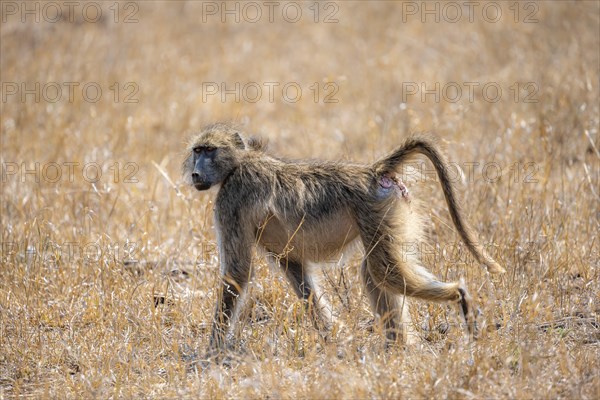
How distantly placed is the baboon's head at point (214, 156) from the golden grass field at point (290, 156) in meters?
0.43

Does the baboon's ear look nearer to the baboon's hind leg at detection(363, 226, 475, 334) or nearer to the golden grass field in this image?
the golden grass field

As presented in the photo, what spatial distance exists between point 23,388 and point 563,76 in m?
4.80

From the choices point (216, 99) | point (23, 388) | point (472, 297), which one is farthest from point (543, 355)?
point (216, 99)

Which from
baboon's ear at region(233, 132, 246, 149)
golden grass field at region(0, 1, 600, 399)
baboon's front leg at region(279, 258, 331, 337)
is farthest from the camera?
baboon's ear at region(233, 132, 246, 149)

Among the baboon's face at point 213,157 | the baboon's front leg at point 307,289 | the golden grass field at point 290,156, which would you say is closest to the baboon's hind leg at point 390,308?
the golden grass field at point 290,156

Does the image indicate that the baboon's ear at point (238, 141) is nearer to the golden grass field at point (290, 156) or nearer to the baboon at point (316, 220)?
the baboon at point (316, 220)

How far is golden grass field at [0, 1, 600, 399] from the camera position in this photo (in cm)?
319

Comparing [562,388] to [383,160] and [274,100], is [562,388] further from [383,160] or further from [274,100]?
[274,100]

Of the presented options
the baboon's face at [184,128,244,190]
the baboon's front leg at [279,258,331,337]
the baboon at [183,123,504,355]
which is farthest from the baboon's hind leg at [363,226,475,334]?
the baboon's face at [184,128,244,190]

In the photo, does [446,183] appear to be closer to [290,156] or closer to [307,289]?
[307,289]

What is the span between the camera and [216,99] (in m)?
7.76

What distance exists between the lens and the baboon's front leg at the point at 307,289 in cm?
369

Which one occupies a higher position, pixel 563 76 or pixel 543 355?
pixel 563 76

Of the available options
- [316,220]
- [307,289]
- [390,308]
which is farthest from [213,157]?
[390,308]
